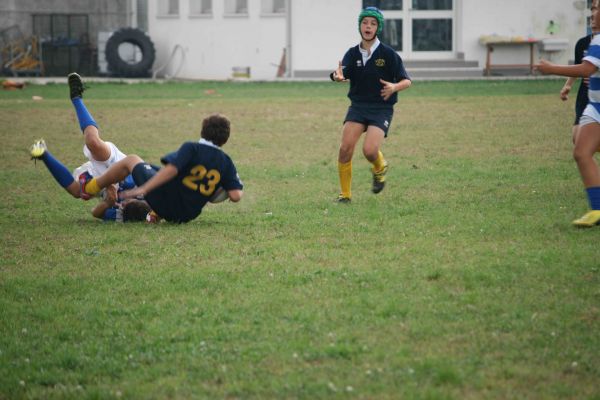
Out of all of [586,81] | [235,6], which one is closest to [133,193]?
[586,81]

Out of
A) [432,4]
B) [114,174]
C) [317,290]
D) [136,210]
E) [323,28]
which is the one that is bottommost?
[317,290]

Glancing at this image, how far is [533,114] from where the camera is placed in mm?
21047

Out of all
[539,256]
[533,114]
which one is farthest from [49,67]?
[539,256]

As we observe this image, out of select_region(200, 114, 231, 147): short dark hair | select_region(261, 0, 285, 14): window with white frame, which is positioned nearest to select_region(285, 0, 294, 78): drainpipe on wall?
select_region(261, 0, 285, 14): window with white frame

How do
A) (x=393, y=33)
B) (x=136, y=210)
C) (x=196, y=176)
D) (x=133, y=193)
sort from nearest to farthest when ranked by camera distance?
1. (x=133, y=193)
2. (x=196, y=176)
3. (x=136, y=210)
4. (x=393, y=33)

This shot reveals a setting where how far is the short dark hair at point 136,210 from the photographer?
33.0 ft

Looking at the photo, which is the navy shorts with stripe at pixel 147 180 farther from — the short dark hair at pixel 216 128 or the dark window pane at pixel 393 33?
the dark window pane at pixel 393 33

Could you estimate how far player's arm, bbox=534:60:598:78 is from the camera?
29.0 ft

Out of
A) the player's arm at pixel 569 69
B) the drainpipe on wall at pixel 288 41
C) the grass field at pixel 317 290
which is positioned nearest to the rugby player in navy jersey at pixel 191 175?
the grass field at pixel 317 290

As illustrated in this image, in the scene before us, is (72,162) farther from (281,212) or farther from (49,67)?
(49,67)

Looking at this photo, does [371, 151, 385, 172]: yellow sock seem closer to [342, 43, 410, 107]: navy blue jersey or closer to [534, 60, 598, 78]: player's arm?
[342, 43, 410, 107]: navy blue jersey

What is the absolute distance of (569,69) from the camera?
8.86 m

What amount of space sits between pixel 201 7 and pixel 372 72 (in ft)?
93.7

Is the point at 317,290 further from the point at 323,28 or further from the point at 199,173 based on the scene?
the point at 323,28
